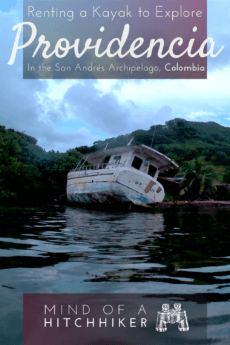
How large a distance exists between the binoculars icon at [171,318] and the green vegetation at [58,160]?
1707cm

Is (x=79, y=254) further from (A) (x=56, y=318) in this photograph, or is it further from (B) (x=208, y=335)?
(B) (x=208, y=335)

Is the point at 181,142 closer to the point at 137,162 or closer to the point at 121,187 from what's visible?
the point at 137,162

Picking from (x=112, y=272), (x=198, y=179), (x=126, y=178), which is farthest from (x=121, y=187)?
(x=198, y=179)

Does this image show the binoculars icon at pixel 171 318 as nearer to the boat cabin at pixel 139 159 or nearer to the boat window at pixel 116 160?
the boat cabin at pixel 139 159

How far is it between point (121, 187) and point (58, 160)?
18266mm

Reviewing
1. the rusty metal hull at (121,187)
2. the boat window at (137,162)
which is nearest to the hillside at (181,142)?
the boat window at (137,162)

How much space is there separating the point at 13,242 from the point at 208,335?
3.92 m

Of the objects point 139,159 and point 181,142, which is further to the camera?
point 181,142

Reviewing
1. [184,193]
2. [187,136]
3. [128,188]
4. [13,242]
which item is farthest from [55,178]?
[187,136]

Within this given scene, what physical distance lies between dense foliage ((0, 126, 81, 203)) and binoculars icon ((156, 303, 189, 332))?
69.9 ft

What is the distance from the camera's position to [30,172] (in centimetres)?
2791

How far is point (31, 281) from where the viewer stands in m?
2.90

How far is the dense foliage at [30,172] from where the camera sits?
25263mm

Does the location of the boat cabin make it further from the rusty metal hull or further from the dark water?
the dark water
